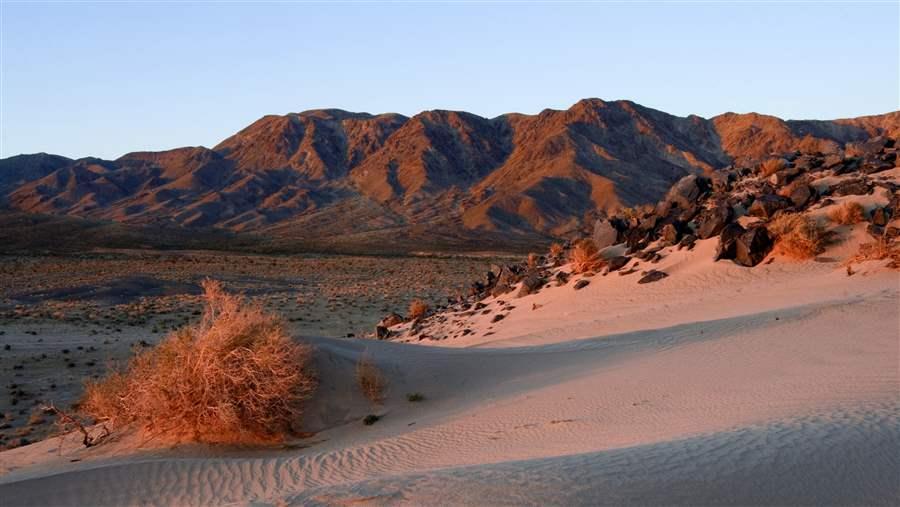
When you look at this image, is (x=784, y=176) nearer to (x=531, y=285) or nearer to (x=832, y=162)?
Answer: (x=832, y=162)

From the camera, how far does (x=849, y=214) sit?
66.2 ft

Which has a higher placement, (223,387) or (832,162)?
(832,162)

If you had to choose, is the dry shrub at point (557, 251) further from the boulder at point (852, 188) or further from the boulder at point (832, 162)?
the boulder at point (852, 188)

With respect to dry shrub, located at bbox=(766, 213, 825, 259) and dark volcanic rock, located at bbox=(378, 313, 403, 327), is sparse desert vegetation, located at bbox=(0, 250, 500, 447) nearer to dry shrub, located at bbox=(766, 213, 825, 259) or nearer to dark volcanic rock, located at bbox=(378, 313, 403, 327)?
dark volcanic rock, located at bbox=(378, 313, 403, 327)

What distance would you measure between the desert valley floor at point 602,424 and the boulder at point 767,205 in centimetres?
287

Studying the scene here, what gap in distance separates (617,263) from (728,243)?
140 inches

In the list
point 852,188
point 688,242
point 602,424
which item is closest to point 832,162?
point 852,188

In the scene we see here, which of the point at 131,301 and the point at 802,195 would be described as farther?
the point at 131,301

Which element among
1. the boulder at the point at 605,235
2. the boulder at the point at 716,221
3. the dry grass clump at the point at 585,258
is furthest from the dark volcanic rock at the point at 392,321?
the boulder at the point at 716,221

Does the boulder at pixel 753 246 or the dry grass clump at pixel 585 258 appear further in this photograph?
the dry grass clump at pixel 585 258

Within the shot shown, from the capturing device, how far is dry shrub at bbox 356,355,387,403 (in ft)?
40.6

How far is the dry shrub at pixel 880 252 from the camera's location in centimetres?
1769

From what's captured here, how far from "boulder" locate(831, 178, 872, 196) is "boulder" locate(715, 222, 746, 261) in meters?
3.16

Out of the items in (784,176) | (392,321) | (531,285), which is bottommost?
(392,321)
